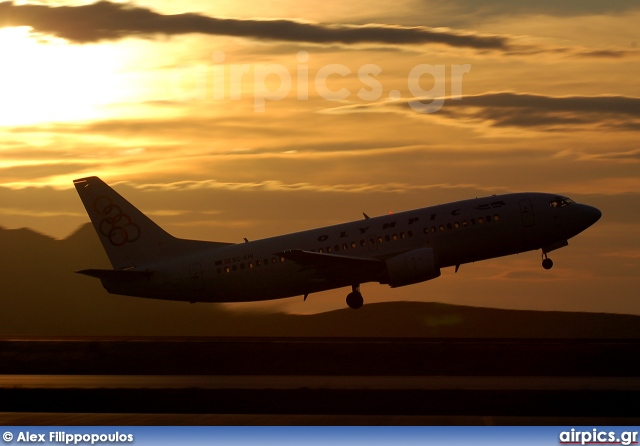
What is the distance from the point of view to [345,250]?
184 feet

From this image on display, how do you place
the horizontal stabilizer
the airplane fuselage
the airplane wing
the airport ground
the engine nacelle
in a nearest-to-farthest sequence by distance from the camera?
1. the airport ground
2. the airplane fuselage
3. the engine nacelle
4. the airplane wing
5. the horizontal stabilizer

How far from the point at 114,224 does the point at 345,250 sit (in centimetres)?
1519

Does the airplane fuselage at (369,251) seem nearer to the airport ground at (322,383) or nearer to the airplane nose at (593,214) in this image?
the airplane nose at (593,214)

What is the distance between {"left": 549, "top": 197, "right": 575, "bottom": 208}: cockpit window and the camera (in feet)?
179

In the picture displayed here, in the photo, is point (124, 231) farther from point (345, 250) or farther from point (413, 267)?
point (413, 267)

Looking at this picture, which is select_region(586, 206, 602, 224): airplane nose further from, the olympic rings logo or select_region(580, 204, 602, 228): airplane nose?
the olympic rings logo

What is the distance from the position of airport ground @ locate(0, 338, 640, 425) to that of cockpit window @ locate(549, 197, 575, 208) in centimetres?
698

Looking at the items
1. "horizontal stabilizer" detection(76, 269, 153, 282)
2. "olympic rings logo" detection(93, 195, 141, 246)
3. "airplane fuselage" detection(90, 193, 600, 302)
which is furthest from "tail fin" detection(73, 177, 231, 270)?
"horizontal stabilizer" detection(76, 269, 153, 282)

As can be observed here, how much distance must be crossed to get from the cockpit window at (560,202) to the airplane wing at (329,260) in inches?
359

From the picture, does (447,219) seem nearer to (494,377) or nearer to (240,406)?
(494,377)

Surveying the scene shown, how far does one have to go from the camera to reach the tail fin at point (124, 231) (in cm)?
6100

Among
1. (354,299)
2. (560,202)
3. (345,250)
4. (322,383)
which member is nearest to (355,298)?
(354,299)

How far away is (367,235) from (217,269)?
8.48 m

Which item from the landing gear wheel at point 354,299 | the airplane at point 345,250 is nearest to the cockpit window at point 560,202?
the airplane at point 345,250
